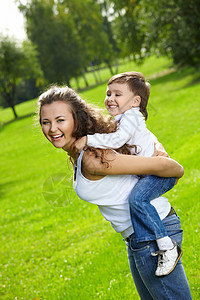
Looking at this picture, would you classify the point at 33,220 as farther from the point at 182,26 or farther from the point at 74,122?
the point at 182,26

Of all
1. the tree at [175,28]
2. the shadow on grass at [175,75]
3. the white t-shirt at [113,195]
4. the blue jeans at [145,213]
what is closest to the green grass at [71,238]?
the white t-shirt at [113,195]

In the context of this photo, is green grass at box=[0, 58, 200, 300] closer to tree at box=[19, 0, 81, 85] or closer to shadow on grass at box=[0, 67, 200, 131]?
shadow on grass at box=[0, 67, 200, 131]

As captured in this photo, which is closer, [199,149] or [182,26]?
[199,149]

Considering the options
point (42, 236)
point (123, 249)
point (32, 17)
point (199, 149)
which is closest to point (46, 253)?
point (42, 236)

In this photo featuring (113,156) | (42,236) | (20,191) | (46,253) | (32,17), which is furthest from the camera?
(32,17)

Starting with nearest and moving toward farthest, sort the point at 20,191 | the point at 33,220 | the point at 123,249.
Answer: the point at 123,249 → the point at 33,220 → the point at 20,191

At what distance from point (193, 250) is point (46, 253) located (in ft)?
10.0

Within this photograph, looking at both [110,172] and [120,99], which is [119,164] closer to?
[110,172]

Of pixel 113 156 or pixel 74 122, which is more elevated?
pixel 74 122

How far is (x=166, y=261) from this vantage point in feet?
6.86

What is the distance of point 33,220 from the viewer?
9.23 m

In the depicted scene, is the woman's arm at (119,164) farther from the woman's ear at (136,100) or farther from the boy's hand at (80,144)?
the woman's ear at (136,100)

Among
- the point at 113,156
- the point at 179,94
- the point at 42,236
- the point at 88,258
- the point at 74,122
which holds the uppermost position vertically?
the point at 74,122

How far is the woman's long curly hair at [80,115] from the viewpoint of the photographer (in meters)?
2.21
